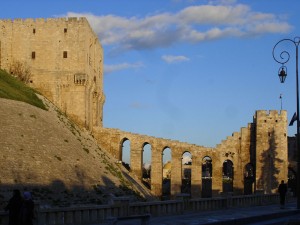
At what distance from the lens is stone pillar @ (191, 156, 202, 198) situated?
Result: 70312 millimetres

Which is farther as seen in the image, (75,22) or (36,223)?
(75,22)

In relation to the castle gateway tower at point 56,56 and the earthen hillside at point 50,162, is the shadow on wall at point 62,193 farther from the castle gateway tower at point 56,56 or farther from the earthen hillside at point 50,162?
the castle gateway tower at point 56,56

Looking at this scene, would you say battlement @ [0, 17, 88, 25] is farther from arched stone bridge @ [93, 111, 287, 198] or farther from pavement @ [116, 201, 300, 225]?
pavement @ [116, 201, 300, 225]

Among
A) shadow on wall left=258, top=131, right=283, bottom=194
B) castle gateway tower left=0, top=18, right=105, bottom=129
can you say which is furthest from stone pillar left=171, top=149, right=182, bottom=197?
castle gateway tower left=0, top=18, right=105, bottom=129

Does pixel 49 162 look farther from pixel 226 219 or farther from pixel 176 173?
pixel 176 173

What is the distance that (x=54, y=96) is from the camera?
68.8 m

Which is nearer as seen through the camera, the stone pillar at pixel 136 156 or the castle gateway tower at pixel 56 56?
the castle gateway tower at pixel 56 56

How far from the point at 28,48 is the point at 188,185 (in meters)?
30.1

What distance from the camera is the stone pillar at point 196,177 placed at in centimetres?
7031

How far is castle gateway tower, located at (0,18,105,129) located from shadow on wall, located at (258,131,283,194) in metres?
20.9

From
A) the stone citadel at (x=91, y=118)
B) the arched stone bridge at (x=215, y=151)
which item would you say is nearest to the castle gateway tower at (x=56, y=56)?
the stone citadel at (x=91, y=118)

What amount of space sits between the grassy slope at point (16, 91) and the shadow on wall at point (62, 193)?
1295 cm

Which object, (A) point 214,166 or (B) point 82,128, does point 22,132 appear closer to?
(B) point 82,128

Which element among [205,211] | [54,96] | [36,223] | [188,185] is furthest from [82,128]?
[36,223]
